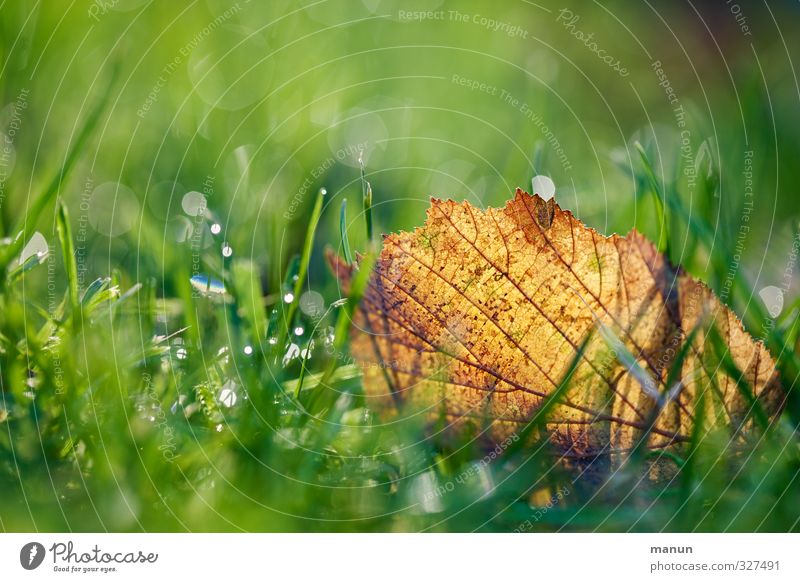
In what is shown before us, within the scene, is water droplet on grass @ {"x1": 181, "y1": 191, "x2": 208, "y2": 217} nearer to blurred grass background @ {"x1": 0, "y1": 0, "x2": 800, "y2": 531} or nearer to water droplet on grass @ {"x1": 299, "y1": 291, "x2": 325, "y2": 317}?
blurred grass background @ {"x1": 0, "y1": 0, "x2": 800, "y2": 531}

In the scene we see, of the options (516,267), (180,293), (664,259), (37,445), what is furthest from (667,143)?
(37,445)


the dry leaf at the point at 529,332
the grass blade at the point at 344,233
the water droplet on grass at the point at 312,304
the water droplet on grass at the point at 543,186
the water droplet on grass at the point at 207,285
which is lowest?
the dry leaf at the point at 529,332

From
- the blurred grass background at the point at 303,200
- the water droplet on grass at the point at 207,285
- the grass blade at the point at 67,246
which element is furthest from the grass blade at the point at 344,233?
the grass blade at the point at 67,246

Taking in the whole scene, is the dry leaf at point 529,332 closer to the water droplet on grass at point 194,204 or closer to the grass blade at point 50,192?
the water droplet on grass at point 194,204
